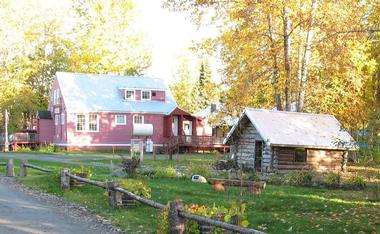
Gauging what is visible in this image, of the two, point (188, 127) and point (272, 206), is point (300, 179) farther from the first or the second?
point (188, 127)

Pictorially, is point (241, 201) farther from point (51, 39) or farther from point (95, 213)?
point (51, 39)

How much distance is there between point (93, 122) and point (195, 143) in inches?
370

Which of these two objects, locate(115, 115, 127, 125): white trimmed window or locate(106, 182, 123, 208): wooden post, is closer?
locate(106, 182, 123, 208): wooden post

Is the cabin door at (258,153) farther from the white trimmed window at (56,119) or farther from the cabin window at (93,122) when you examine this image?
the white trimmed window at (56,119)

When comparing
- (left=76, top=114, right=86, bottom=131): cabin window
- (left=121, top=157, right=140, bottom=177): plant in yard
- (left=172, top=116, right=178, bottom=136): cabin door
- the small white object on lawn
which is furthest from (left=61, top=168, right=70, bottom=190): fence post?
(left=172, top=116, right=178, bottom=136): cabin door

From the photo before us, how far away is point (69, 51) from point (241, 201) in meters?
50.7

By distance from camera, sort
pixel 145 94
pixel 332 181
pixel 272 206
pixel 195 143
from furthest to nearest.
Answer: pixel 145 94
pixel 195 143
pixel 332 181
pixel 272 206

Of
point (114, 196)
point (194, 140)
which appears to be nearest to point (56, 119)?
point (194, 140)

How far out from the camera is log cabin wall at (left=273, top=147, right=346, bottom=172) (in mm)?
25031

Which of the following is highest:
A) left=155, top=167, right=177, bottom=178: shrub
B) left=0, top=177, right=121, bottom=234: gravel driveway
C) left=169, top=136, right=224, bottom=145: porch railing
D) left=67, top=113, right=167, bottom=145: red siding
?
left=67, top=113, right=167, bottom=145: red siding

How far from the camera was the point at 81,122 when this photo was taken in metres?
45.4

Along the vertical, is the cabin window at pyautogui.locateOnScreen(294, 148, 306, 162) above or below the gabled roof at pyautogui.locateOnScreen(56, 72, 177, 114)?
below

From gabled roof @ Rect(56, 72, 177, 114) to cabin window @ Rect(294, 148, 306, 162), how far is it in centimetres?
2395

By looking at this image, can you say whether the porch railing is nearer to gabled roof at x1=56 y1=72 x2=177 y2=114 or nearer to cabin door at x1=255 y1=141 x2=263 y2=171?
gabled roof at x1=56 y1=72 x2=177 y2=114
